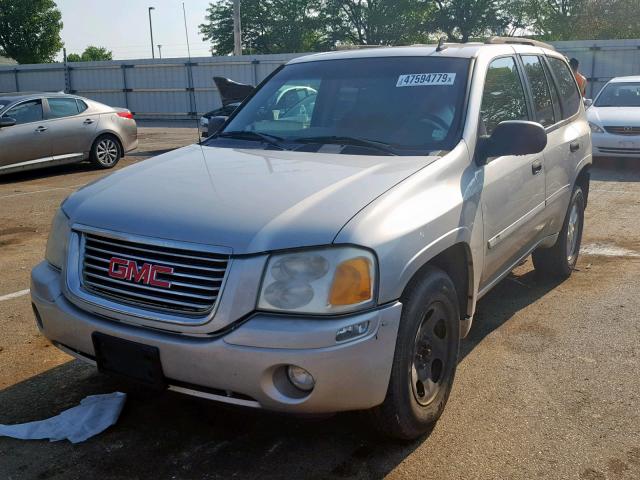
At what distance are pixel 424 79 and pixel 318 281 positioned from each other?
183 centimetres

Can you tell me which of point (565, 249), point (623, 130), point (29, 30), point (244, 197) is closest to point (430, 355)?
point (244, 197)

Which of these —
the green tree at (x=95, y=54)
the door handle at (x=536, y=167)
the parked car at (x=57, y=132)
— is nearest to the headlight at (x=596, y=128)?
the door handle at (x=536, y=167)

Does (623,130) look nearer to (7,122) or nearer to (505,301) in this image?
(505,301)

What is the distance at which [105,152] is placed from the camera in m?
13.1

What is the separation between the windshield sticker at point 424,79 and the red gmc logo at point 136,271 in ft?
6.37

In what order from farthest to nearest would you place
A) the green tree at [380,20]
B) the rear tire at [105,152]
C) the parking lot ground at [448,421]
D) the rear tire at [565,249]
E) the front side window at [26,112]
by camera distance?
the green tree at [380,20]
the rear tire at [105,152]
the front side window at [26,112]
the rear tire at [565,249]
the parking lot ground at [448,421]

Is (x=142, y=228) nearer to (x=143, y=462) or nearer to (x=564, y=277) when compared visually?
(x=143, y=462)

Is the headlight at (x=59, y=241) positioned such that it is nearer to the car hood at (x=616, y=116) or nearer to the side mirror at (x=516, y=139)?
the side mirror at (x=516, y=139)

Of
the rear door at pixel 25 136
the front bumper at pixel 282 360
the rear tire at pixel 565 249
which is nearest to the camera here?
the front bumper at pixel 282 360

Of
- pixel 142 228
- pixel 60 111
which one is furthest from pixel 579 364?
pixel 60 111

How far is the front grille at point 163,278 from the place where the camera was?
9.19 feet

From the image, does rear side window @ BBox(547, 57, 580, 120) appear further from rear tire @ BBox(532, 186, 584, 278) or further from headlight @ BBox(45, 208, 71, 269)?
headlight @ BBox(45, 208, 71, 269)

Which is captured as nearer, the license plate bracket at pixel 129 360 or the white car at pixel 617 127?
the license plate bracket at pixel 129 360

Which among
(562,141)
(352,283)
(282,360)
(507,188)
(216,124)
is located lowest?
(282,360)
